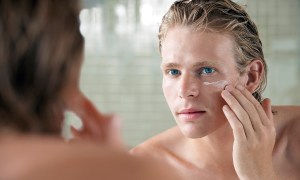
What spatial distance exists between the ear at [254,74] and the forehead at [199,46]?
0.08 meters

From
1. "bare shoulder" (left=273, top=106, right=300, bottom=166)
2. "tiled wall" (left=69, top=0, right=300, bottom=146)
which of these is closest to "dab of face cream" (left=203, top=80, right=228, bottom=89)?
"bare shoulder" (left=273, top=106, right=300, bottom=166)

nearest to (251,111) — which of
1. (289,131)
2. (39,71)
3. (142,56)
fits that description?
(289,131)

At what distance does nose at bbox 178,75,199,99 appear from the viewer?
3.52 feet

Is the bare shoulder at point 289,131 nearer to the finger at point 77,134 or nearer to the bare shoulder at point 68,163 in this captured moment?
the finger at point 77,134

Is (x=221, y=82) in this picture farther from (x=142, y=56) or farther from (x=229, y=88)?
(x=142, y=56)

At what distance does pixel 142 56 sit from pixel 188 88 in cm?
112

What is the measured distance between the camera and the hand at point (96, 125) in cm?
47

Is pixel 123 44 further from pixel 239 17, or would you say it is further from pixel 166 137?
pixel 239 17

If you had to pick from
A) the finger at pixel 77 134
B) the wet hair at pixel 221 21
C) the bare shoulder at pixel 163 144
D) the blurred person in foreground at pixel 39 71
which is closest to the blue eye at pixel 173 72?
the wet hair at pixel 221 21

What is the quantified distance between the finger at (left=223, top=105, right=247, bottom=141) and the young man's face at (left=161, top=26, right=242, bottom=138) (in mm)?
34

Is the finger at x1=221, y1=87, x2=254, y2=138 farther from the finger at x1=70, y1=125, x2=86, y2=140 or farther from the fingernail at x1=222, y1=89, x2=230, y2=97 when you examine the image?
the finger at x1=70, y1=125, x2=86, y2=140

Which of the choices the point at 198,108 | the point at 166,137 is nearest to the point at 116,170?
the point at 198,108

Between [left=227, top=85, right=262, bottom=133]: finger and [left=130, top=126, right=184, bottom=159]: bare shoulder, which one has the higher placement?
[left=227, top=85, right=262, bottom=133]: finger

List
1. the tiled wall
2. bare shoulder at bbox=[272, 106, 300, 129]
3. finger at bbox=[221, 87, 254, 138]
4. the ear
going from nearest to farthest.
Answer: finger at bbox=[221, 87, 254, 138], the ear, bare shoulder at bbox=[272, 106, 300, 129], the tiled wall
